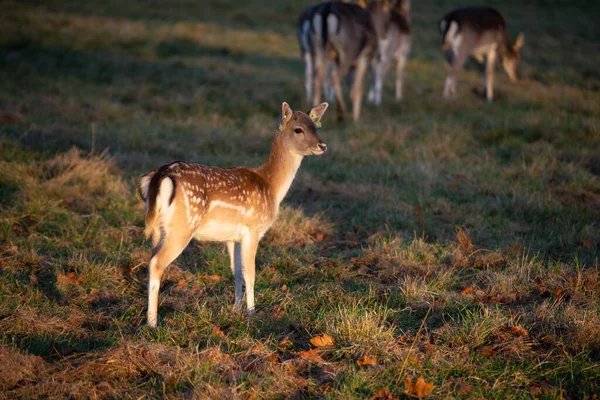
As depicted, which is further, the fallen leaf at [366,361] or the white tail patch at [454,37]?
the white tail patch at [454,37]

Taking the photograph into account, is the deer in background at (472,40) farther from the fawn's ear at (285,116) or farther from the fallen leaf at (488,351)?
the fallen leaf at (488,351)

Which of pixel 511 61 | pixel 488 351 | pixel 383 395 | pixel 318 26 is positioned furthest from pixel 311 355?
pixel 511 61

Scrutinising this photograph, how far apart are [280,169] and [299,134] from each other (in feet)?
1.25

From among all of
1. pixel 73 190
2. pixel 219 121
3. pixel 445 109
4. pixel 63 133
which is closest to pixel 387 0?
pixel 445 109

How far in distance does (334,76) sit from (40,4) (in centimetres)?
1352

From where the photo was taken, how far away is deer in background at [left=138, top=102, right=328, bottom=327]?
4.68m

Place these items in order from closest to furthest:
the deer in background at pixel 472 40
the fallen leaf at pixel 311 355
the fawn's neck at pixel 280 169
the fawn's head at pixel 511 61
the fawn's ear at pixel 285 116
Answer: the fallen leaf at pixel 311 355
the fawn's neck at pixel 280 169
the fawn's ear at pixel 285 116
the deer in background at pixel 472 40
the fawn's head at pixel 511 61

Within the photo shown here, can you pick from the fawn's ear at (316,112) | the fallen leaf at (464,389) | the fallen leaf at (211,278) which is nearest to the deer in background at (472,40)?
the fawn's ear at (316,112)

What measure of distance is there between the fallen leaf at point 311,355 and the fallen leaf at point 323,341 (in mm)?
81

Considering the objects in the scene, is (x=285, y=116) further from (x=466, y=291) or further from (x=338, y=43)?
(x=338, y=43)

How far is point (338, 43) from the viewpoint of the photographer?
1220cm

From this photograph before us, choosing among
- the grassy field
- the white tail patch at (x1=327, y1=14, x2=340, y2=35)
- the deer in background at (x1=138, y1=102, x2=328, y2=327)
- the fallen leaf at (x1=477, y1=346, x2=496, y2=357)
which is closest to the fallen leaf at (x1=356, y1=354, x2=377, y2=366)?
the grassy field

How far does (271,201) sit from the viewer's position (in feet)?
18.2

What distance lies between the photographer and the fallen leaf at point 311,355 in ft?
13.7
